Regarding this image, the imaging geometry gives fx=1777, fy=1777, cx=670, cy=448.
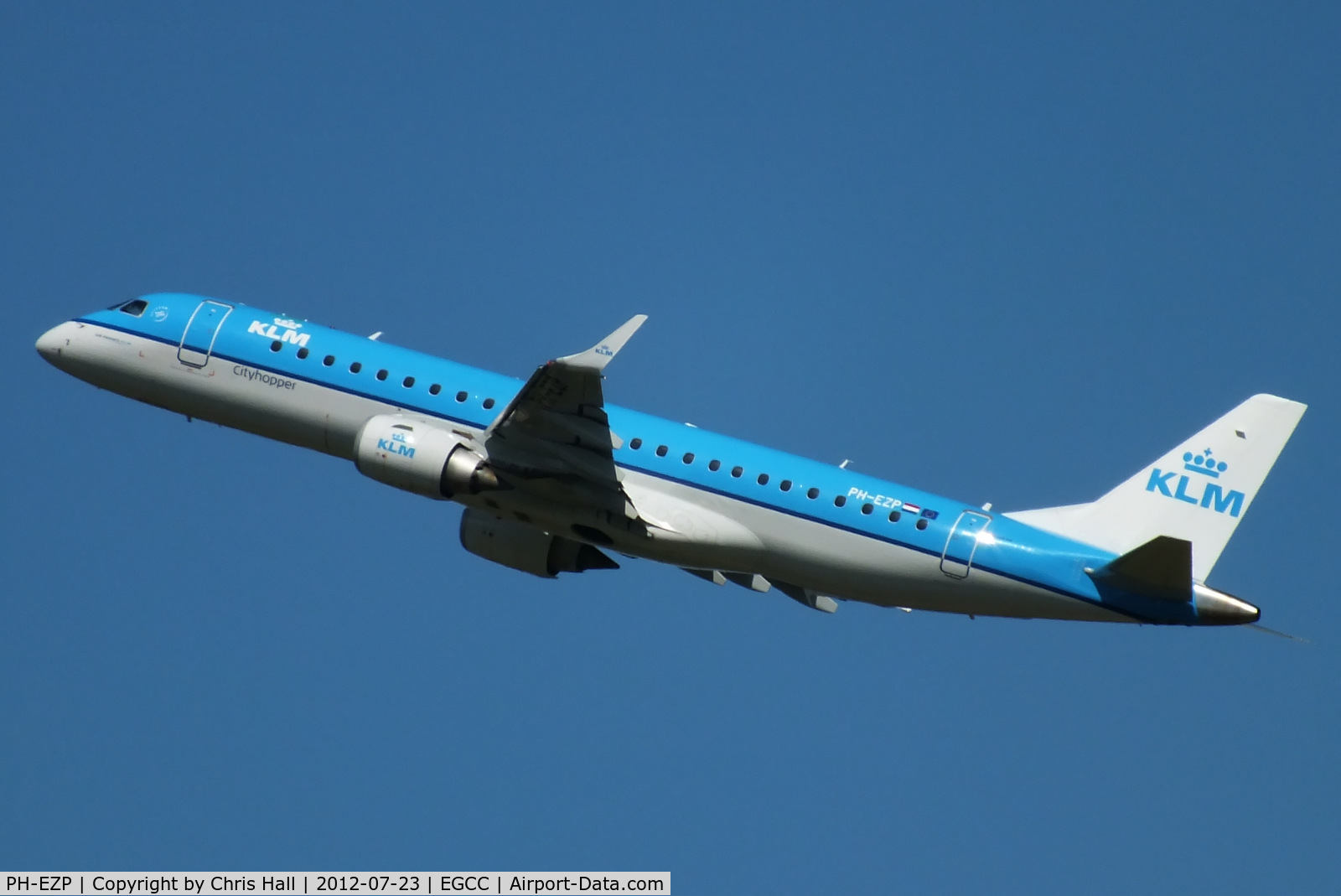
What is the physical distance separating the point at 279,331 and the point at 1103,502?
19.7m

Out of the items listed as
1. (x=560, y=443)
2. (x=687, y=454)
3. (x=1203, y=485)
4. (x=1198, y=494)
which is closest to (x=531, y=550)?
(x=560, y=443)

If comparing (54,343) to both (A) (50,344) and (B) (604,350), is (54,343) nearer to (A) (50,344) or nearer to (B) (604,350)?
(A) (50,344)

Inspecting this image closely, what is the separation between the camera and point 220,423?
1713 inches

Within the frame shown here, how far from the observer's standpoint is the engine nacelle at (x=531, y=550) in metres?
42.6

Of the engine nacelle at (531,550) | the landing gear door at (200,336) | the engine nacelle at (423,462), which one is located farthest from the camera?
the landing gear door at (200,336)

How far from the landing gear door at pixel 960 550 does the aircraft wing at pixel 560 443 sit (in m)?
6.87

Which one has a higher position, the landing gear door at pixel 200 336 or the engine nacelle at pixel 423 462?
the landing gear door at pixel 200 336

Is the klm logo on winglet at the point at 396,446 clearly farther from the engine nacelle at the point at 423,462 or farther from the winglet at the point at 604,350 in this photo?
the winglet at the point at 604,350

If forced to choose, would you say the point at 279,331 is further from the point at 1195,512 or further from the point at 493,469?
the point at 1195,512

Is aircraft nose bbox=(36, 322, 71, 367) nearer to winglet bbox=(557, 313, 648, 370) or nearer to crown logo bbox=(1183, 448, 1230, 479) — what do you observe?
winglet bbox=(557, 313, 648, 370)

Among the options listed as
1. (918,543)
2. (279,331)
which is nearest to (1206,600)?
(918,543)

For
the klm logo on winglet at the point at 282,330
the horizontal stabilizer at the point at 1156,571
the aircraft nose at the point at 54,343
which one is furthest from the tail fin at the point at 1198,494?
the aircraft nose at the point at 54,343

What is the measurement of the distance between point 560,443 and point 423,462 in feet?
9.88

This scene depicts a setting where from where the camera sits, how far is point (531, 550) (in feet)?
140
